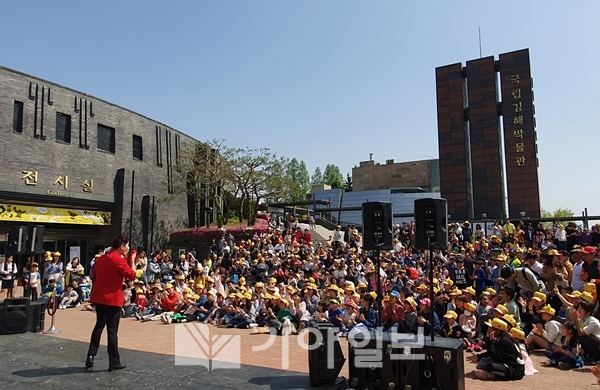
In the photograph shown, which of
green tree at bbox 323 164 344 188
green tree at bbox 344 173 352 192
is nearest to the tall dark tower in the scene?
green tree at bbox 344 173 352 192

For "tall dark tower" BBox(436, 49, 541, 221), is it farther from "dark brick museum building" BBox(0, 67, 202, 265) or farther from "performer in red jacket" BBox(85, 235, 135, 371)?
"performer in red jacket" BBox(85, 235, 135, 371)

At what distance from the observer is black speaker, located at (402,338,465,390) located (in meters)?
5.13

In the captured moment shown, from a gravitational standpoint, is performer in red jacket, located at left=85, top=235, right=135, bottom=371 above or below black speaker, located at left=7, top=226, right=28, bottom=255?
below

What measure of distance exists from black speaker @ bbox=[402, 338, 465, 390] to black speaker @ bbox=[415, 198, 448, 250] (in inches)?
59.4

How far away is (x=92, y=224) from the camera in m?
23.4

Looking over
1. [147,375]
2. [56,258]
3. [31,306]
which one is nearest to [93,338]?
[147,375]

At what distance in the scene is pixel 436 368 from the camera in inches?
206

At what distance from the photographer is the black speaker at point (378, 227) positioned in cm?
695

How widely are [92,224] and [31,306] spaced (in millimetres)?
14849

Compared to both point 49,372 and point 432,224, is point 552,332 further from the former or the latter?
point 49,372

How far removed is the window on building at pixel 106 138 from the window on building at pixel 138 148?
5.55ft

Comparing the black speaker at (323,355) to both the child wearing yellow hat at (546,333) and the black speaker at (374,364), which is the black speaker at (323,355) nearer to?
the black speaker at (374,364)

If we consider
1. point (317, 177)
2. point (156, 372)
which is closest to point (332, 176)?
point (317, 177)

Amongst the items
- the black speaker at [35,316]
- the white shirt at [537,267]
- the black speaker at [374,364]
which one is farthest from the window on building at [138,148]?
the black speaker at [374,364]
